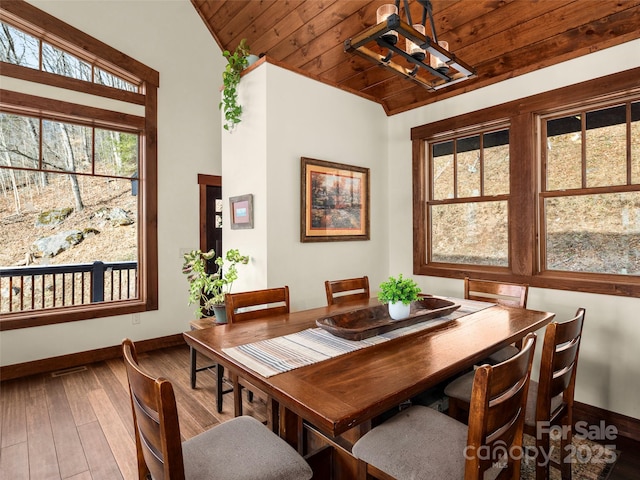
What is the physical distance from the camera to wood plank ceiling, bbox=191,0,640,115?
2.40 metres

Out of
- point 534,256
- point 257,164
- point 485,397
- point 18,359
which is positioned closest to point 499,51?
point 534,256

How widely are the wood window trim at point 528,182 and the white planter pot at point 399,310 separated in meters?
1.54

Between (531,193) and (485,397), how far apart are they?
92.0 inches

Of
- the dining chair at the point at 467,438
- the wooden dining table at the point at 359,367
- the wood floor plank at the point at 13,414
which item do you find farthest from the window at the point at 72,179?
the dining chair at the point at 467,438

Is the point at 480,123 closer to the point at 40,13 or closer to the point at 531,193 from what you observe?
the point at 531,193

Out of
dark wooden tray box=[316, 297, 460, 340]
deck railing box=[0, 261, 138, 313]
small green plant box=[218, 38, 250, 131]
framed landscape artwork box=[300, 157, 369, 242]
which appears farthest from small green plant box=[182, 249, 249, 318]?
deck railing box=[0, 261, 138, 313]

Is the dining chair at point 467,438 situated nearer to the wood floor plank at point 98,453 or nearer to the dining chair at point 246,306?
the dining chair at point 246,306

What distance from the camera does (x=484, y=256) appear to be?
3.25 m

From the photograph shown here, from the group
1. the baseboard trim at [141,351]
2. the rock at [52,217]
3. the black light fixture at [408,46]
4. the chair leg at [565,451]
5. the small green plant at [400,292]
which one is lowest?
the baseboard trim at [141,351]

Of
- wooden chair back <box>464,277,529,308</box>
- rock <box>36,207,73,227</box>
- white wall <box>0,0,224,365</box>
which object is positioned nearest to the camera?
Result: wooden chair back <box>464,277,529,308</box>

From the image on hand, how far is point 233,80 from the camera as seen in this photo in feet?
10.3

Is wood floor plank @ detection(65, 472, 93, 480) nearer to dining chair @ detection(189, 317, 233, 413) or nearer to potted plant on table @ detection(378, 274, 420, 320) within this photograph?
dining chair @ detection(189, 317, 233, 413)

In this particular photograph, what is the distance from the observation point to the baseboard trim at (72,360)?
3314mm

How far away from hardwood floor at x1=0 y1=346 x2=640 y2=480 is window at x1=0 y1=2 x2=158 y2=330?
714 mm
